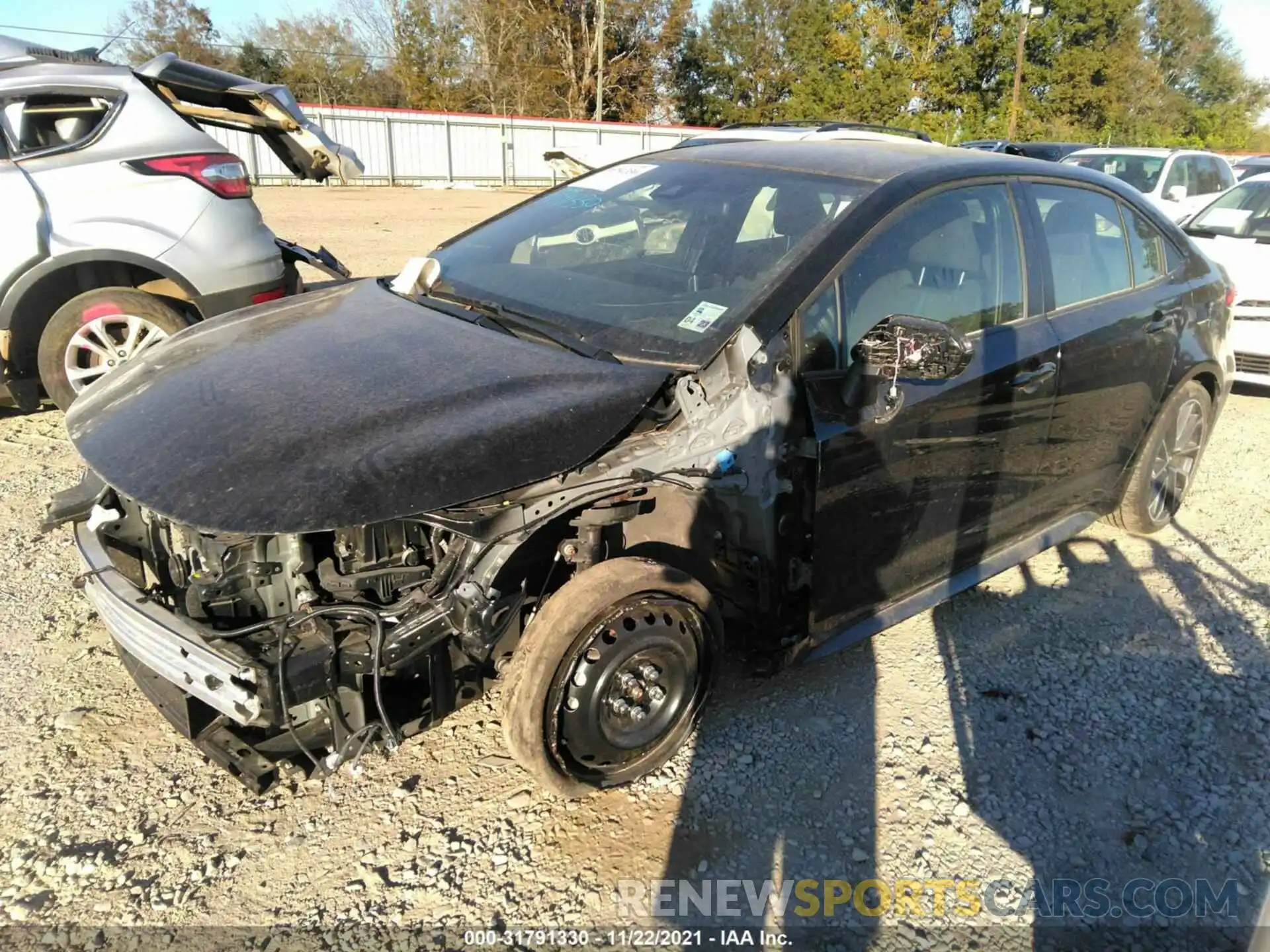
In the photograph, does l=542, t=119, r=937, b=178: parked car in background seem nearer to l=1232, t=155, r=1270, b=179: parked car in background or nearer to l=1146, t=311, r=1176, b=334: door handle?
l=1146, t=311, r=1176, b=334: door handle

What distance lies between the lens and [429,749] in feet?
9.68

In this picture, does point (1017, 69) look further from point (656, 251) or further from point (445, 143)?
point (656, 251)

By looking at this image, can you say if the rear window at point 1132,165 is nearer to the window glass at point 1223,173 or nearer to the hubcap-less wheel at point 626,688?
the window glass at point 1223,173

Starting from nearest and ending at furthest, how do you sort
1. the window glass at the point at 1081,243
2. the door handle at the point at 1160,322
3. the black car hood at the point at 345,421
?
1. the black car hood at the point at 345,421
2. the window glass at the point at 1081,243
3. the door handle at the point at 1160,322

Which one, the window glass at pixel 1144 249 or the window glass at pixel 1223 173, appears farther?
the window glass at pixel 1223 173

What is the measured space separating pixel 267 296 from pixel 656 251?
3.34 m

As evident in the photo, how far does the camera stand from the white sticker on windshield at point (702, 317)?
8.95ft

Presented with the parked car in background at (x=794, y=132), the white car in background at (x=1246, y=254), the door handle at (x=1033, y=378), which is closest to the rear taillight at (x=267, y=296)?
the parked car in background at (x=794, y=132)

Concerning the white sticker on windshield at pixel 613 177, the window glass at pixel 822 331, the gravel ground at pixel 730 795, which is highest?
the white sticker on windshield at pixel 613 177

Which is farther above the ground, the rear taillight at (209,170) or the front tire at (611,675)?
the rear taillight at (209,170)

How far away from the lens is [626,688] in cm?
267

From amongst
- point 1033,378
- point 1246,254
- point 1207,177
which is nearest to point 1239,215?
point 1246,254

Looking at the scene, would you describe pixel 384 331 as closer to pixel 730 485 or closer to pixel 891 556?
pixel 730 485

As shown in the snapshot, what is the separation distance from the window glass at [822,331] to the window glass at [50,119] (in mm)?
4598
